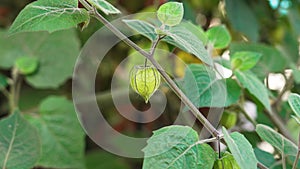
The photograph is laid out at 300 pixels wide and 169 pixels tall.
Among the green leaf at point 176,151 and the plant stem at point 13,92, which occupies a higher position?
the green leaf at point 176,151

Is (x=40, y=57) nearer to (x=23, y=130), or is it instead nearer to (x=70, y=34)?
(x=70, y=34)

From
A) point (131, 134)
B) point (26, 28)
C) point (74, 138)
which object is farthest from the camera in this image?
point (131, 134)

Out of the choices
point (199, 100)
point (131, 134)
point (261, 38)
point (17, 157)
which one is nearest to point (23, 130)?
point (17, 157)

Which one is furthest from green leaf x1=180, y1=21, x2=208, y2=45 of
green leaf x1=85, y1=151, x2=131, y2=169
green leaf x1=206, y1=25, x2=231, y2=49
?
green leaf x1=85, y1=151, x2=131, y2=169

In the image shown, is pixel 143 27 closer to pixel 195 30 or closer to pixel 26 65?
pixel 195 30

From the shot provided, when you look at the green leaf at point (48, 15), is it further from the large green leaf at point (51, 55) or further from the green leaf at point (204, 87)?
the large green leaf at point (51, 55)

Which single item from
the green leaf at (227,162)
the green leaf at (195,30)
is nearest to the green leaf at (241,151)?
the green leaf at (227,162)

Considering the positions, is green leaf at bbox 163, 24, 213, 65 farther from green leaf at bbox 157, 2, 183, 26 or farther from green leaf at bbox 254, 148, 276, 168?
green leaf at bbox 254, 148, 276, 168
